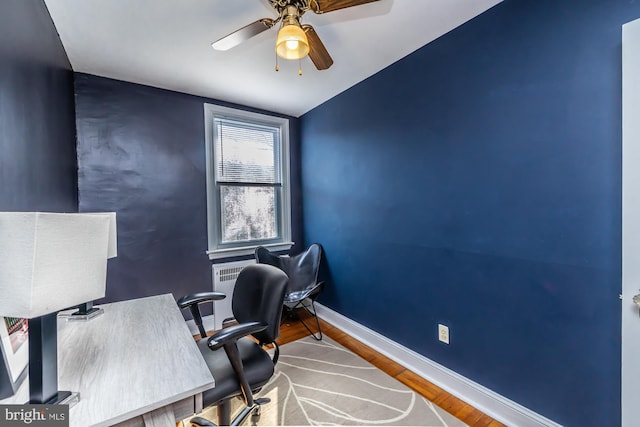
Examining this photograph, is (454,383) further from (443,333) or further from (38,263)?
(38,263)

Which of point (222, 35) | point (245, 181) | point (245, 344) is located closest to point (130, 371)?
point (245, 344)

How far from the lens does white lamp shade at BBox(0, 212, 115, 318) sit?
2.14 ft

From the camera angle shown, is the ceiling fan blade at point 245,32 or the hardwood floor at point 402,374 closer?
the ceiling fan blade at point 245,32

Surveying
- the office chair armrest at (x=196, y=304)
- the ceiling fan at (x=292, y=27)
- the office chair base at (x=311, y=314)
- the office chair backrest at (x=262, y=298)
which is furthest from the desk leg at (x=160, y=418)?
the office chair base at (x=311, y=314)

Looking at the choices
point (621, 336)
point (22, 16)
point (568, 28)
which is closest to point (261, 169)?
point (22, 16)

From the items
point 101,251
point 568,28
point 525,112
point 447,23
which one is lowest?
point 101,251

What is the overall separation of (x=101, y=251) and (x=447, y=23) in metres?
2.19

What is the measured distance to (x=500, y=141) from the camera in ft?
5.12

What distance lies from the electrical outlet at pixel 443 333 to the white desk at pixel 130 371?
63.3 inches

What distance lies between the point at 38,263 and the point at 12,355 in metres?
0.42

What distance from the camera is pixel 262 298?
1.55 m

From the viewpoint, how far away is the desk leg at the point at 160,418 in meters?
0.80

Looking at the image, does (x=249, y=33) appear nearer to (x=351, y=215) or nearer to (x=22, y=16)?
(x=22, y=16)

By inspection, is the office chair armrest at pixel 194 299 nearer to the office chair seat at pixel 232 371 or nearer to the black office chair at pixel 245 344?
the black office chair at pixel 245 344
